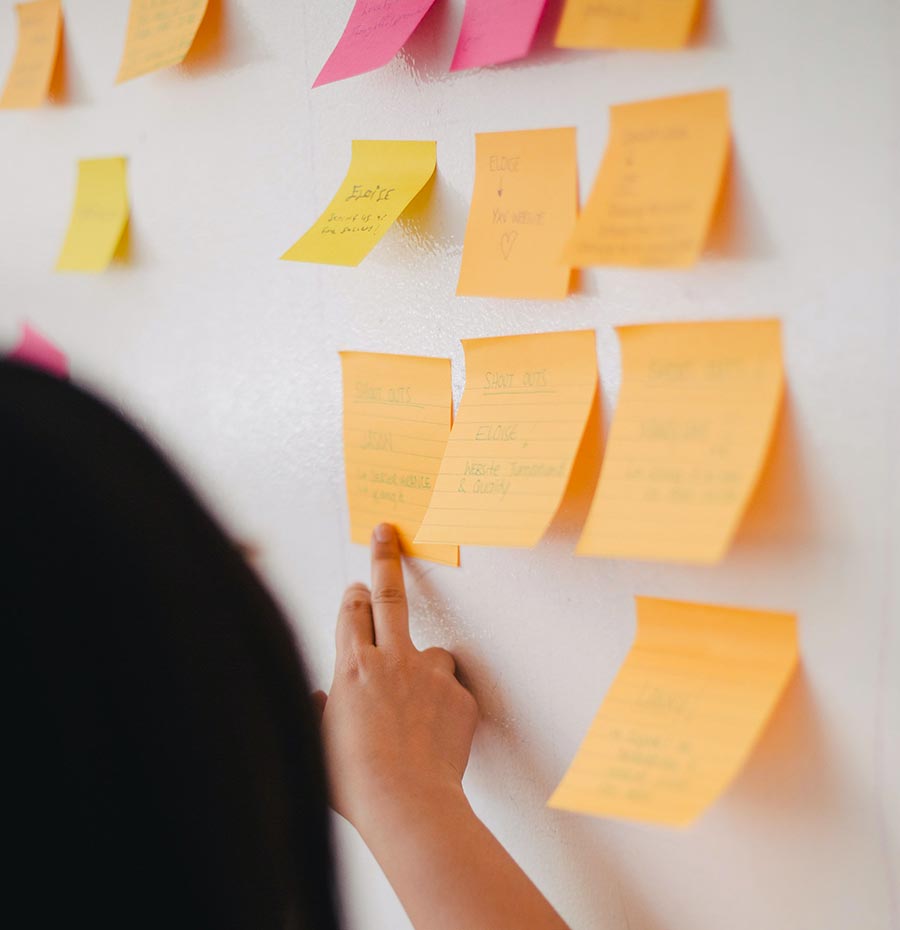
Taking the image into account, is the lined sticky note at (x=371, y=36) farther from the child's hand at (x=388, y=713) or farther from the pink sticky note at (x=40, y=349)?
the pink sticky note at (x=40, y=349)

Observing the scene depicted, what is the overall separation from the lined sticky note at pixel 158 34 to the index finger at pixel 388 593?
426mm

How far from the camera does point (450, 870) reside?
0.61 metres

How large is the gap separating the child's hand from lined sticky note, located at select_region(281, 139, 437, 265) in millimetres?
209

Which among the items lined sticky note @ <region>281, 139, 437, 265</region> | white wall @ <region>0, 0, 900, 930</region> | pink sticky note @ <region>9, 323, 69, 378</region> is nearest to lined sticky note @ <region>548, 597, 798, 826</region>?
white wall @ <region>0, 0, 900, 930</region>

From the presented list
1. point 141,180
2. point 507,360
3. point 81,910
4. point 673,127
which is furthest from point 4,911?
point 141,180

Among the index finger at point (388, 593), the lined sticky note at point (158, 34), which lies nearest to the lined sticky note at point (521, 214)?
the index finger at point (388, 593)

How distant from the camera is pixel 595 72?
0.57 meters

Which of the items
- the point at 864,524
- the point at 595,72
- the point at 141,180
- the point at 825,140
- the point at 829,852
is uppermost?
the point at 141,180

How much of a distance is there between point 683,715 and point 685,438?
15 centimetres

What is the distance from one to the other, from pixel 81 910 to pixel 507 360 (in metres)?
0.39

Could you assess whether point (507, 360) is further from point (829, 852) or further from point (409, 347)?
point (829, 852)

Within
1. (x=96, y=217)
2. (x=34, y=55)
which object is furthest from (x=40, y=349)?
(x=34, y=55)

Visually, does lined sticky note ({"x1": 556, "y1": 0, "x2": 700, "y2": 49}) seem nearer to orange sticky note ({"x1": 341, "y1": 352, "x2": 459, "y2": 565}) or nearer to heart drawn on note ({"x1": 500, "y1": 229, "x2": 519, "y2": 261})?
heart drawn on note ({"x1": 500, "y1": 229, "x2": 519, "y2": 261})

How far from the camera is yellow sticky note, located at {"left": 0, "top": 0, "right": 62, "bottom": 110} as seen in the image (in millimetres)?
971
